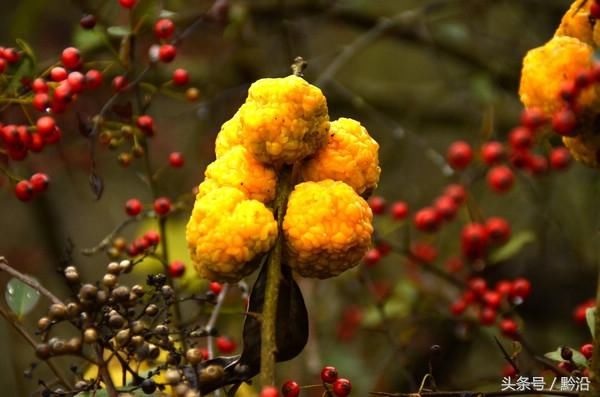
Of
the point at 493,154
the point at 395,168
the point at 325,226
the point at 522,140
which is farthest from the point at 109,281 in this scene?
the point at 395,168

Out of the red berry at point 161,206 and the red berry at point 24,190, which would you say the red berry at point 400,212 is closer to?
the red berry at point 161,206

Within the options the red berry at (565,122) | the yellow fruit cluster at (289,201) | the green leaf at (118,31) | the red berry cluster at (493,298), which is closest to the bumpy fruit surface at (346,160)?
the yellow fruit cluster at (289,201)

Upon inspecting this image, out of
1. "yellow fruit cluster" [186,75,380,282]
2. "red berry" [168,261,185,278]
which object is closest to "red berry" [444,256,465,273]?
"red berry" [168,261,185,278]

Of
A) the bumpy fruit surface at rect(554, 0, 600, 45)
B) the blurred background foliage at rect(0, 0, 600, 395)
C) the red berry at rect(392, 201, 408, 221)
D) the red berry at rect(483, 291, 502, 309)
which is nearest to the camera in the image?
the bumpy fruit surface at rect(554, 0, 600, 45)

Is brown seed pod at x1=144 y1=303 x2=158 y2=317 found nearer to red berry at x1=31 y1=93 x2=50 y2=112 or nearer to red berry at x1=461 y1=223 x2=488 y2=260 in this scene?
red berry at x1=31 y1=93 x2=50 y2=112

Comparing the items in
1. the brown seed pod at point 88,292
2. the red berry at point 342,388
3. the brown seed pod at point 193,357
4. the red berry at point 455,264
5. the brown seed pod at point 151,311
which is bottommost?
the red berry at point 455,264

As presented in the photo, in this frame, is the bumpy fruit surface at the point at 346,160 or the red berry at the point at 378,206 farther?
the red berry at the point at 378,206

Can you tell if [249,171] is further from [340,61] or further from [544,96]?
[340,61]
